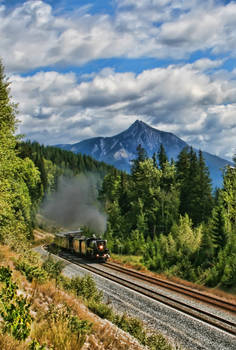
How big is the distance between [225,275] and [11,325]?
21685mm

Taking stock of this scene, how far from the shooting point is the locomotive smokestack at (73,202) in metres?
107

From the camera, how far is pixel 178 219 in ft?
173

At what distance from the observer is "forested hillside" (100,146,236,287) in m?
29.7

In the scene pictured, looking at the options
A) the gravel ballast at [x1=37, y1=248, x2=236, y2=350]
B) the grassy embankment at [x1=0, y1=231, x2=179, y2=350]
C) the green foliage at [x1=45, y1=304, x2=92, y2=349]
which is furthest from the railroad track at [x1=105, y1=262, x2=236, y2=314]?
the green foliage at [x1=45, y1=304, x2=92, y2=349]

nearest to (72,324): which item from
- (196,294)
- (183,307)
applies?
(183,307)

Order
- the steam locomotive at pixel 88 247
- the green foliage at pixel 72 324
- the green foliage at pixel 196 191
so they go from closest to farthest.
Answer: the green foliage at pixel 72 324, the steam locomotive at pixel 88 247, the green foliage at pixel 196 191

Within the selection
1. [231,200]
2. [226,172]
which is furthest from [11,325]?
[226,172]

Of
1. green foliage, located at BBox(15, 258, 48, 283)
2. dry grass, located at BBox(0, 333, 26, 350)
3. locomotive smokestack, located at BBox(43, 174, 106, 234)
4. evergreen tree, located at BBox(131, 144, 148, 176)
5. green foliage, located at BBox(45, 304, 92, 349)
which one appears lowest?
locomotive smokestack, located at BBox(43, 174, 106, 234)

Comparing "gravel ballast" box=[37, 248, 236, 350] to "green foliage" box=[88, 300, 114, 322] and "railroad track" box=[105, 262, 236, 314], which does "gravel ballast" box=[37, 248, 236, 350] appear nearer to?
"railroad track" box=[105, 262, 236, 314]

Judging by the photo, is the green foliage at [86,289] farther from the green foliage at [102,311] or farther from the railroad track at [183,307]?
the railroad track at [183,307]

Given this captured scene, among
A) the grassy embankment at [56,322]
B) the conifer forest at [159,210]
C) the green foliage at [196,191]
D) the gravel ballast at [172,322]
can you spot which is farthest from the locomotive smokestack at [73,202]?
the grassy embankment at [56,322]

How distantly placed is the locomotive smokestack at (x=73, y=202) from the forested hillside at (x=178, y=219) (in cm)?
3469

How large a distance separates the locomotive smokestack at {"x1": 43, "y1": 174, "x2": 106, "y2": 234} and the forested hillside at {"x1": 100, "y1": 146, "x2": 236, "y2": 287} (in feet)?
114

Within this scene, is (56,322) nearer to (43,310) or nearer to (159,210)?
(43,310)
